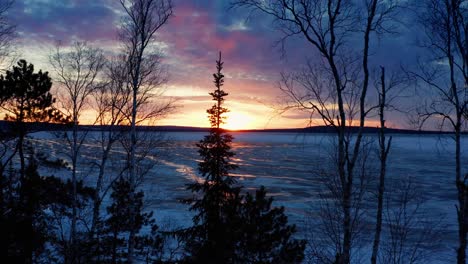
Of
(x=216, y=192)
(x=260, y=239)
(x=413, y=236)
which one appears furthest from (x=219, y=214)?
(x=413, y=236)

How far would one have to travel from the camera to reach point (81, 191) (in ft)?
61.4

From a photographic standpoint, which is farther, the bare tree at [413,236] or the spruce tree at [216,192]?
the bare tree at [413,236]

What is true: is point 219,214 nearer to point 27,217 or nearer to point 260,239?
point 260,239

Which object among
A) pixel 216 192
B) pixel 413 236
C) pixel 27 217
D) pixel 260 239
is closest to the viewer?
pixel 216 192

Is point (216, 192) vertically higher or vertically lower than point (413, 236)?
higher

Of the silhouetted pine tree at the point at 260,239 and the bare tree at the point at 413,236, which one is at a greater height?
the silhouetted pine tree at the point at 260,239

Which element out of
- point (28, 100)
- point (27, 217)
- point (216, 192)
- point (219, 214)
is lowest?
point (27, 217)

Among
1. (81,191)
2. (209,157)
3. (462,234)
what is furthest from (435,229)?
(81,191)

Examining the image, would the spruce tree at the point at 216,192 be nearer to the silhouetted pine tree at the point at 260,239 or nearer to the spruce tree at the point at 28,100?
the silhouetted pine tree at the point at 260,239

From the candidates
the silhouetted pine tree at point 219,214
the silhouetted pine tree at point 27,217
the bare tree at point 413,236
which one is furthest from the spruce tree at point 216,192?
the bare tree at point 413,236

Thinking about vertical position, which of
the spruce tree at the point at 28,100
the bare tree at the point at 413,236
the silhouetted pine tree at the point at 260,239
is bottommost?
the bare tree at the point at 413,236

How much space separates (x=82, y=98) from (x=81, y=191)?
739cm

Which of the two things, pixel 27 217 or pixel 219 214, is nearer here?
pixel 219 214

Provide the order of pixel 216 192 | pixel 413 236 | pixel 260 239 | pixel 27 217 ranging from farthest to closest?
pixel 413 236, pixel 27 217, pixel 260 239, pixel 216 192
